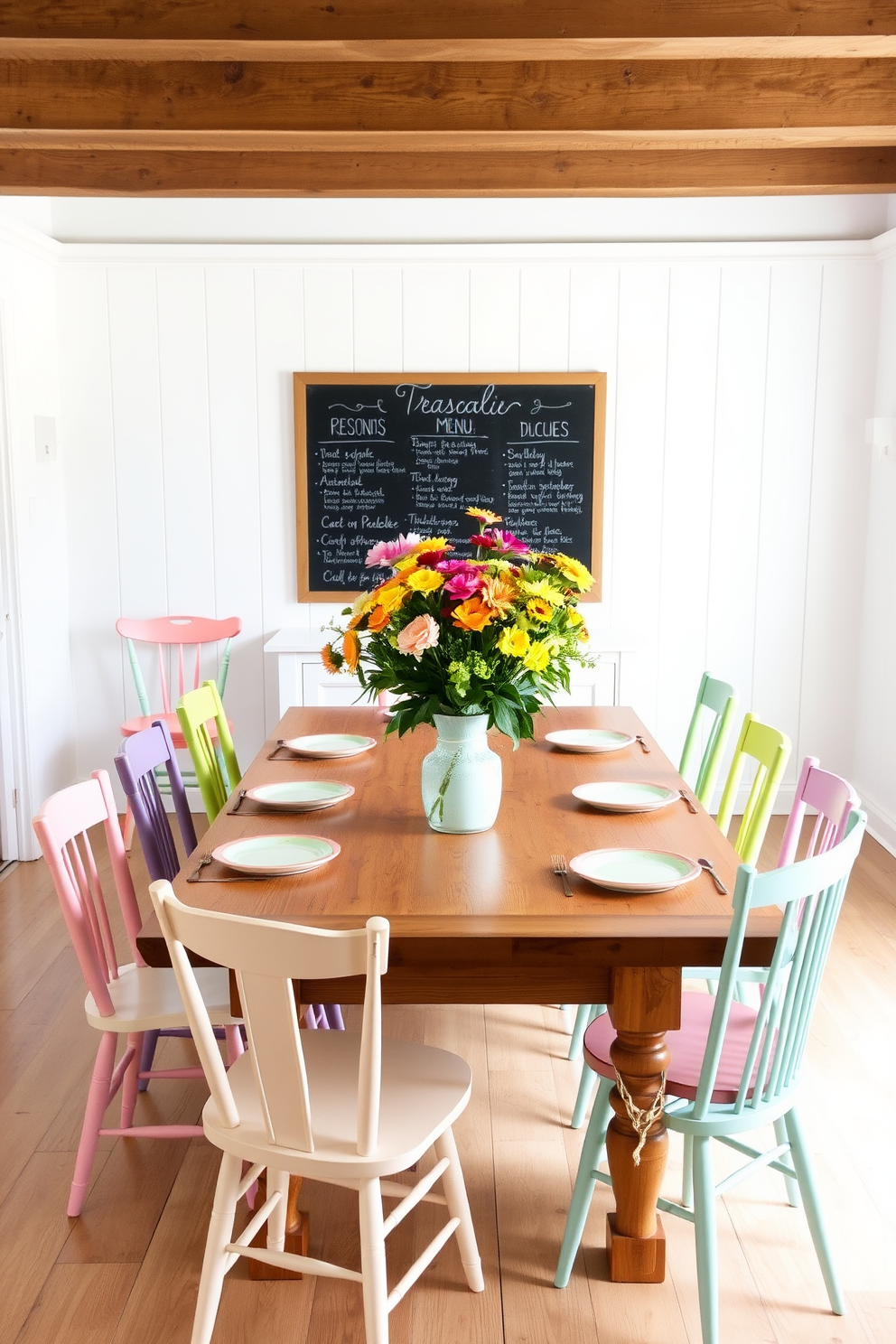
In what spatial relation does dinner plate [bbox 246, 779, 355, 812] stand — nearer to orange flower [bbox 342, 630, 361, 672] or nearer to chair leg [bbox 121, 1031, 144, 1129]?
orange flower [bbox 342, 630, 361, 672]

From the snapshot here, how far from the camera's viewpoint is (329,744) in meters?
3.04

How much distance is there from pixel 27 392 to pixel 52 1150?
292 centimetres

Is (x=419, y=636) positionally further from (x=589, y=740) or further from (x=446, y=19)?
(x=446, y=19)

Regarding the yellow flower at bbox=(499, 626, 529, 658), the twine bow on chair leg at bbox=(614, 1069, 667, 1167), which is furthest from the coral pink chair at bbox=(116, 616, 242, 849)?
the twine bow on chair leg at bbox=(614, 1069, 667, 1167)

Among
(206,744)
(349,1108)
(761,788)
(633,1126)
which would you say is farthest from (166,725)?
(633,1126)

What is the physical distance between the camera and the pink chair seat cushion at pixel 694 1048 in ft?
6.43

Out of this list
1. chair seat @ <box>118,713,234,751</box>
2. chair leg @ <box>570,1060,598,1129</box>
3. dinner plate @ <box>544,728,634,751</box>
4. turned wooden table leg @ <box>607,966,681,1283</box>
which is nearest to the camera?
turned wooden table leg @ <box>607,966,681,1283</box>

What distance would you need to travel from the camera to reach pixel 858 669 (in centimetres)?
499

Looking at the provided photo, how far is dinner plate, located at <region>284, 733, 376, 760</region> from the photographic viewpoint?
294cm

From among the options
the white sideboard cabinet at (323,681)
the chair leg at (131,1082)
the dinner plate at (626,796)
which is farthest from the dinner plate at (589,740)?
the white sideboard cabinet at (323,681)

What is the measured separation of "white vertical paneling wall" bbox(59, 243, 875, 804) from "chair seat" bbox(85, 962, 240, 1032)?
2.61 meters

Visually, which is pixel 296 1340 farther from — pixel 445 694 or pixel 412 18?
pixel 412 18

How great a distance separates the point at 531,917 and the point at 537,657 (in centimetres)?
47

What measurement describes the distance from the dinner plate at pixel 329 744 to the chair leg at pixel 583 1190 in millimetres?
1133
